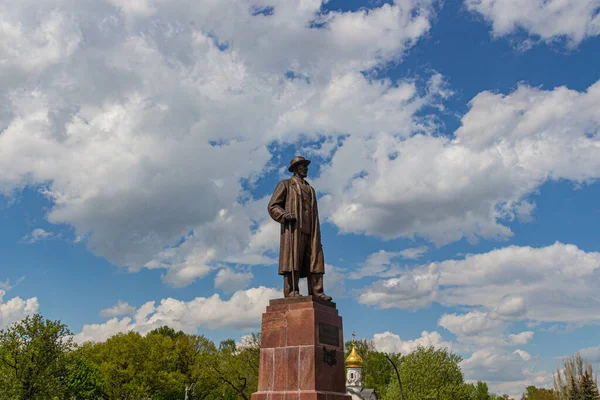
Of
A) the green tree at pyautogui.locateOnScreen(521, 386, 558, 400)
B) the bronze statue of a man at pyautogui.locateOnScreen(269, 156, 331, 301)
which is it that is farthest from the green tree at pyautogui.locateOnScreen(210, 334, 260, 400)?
the green tree at pyautogui.locateOnScreen(521, 386, 558, 400)

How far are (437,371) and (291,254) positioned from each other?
152 ft

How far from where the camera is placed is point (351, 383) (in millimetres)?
61250

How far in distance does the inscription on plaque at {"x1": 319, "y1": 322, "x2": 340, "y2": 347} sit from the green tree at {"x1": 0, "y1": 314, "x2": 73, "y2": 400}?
24.3m

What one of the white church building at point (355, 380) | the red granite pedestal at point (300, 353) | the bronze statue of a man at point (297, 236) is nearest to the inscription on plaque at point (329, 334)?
Result: the red granite pedestal at point (300, 353)

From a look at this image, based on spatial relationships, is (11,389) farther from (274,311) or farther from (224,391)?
(224,391)

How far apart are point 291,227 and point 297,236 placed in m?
0.26

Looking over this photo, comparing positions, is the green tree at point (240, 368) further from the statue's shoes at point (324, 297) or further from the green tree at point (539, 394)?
the green tree at point (539, 394)

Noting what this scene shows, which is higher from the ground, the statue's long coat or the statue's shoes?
the statue's long coat

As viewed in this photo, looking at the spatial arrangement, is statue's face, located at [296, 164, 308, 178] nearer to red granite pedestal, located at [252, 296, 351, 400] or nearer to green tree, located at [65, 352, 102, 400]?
red granite pedestal, located at [252, 296, 351, 400]

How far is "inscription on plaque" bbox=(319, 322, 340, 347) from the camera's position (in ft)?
39.2

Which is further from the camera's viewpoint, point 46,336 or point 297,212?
point 46,336

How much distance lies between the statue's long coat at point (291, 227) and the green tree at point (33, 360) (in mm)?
23571

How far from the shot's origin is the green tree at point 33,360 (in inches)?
1201

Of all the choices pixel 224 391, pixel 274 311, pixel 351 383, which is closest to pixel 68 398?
pixel 224 391
